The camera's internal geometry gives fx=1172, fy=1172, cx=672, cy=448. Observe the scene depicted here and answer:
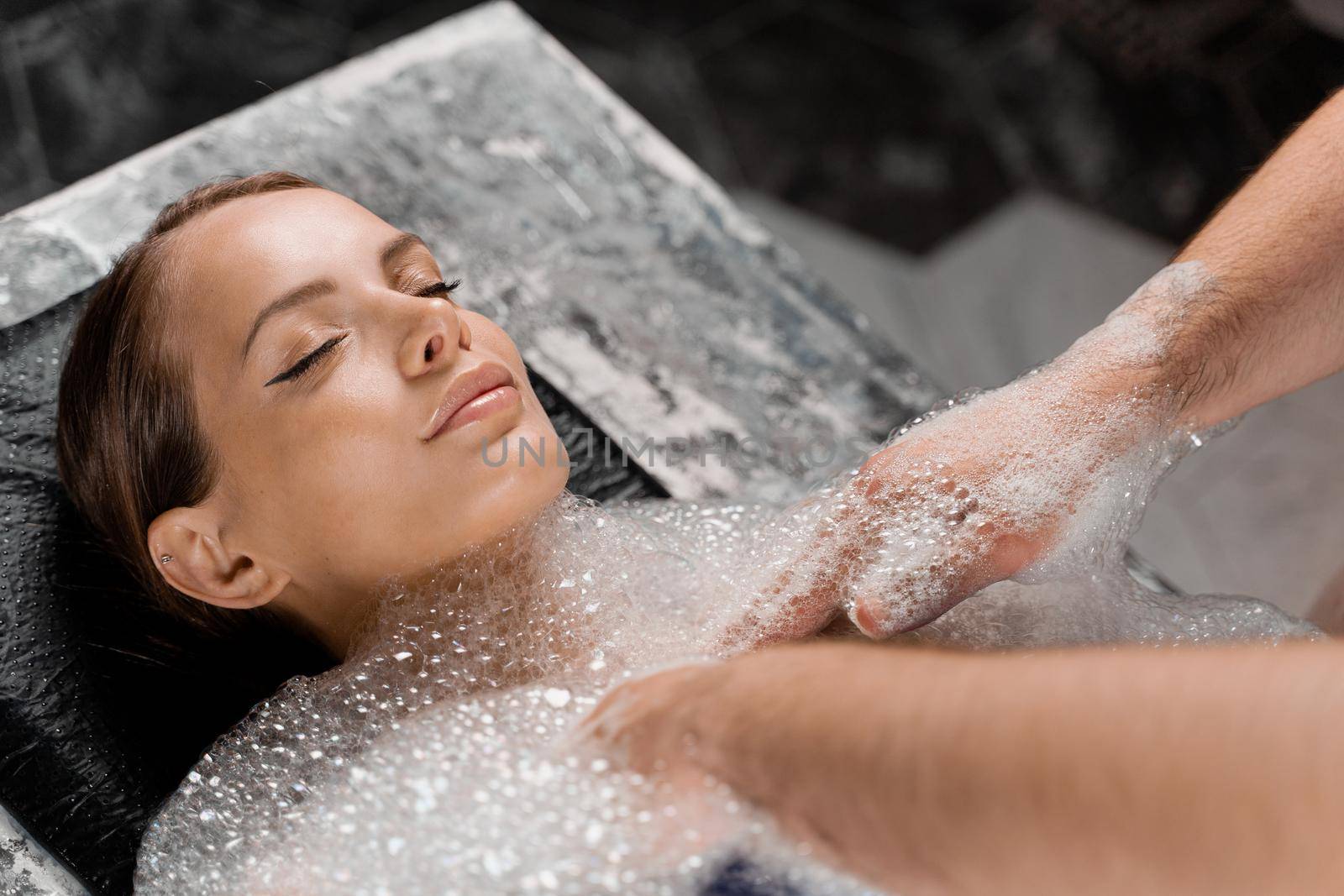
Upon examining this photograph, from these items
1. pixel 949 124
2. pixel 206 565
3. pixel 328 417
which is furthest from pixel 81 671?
pixel 949 124

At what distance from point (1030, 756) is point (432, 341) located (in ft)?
1.89

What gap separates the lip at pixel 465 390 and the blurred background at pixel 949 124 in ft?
3.71

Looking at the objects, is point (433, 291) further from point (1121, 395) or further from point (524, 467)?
point (1121, 395)

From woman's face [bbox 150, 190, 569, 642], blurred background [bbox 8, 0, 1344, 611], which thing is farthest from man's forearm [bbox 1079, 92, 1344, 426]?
blurred background [bbox 8, 0, 1344, 611]

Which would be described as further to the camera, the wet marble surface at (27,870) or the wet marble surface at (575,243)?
the wet marble surface at (575,243)

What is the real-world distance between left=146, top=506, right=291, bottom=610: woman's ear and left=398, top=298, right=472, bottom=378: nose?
0.76 ft

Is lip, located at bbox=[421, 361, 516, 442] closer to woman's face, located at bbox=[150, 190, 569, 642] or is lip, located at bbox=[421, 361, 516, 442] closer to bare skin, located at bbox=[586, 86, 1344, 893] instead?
woman's face, located at bbox=[150, 190, 569, 642]

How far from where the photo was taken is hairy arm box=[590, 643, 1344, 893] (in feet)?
1.97

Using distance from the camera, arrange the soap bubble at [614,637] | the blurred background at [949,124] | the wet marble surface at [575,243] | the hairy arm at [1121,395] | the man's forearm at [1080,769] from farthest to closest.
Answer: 1. the blurred background at [949,124]
2. the wet marble surface at [575,243]
3. the hairy arm at [1121,395]
4. the soap bubble at [614,637]
5. the man's forearm at [1080,769]

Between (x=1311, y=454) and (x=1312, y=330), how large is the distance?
1.00 metres

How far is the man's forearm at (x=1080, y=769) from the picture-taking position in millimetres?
599

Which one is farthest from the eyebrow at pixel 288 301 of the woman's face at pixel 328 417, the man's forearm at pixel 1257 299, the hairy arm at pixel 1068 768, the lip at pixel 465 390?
the man's forearm at pixel 1257 299

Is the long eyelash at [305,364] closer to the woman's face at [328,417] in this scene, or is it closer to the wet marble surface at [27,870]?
the woman's face at [328,417]

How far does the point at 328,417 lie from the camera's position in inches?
37.1
